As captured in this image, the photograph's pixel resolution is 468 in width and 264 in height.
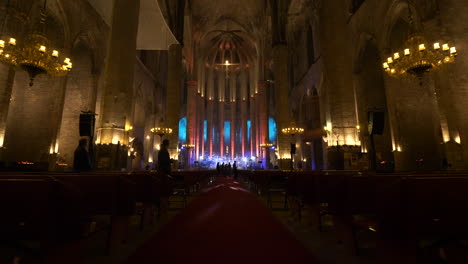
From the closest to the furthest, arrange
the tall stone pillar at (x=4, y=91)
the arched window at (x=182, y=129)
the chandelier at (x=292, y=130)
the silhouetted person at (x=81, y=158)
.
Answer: the silhouetted person at (x=81, y=158)
the tall stone pillar at (x=4, y=91)
the chandelier at (x=292, y=130)
the arched window at (x=182, y=129)

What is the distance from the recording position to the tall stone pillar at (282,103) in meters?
16.3

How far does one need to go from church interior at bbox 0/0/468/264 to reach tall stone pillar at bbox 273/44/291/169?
0.13m

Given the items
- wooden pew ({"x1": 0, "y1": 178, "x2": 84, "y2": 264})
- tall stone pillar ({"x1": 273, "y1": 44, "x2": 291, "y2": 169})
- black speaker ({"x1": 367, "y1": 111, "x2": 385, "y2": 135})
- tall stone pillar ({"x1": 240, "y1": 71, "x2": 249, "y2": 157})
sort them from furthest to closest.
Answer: tall stone pillar ({"x1": 240, "y1": 71, "x2": 249, "y2": 157}) → tall stone pillar ({"x1": 273, "y1": 44, "x2": 291, "y2": 169}) → black speaker ({"x1": 367, "y1": 111, "x2": 385, "y2": 135}) → wooden pew ({"x1": 0, "y1": 178, "x2": 84, "y2": 264})

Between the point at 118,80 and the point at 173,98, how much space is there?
8188 millimetres

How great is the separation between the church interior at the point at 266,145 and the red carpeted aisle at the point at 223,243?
0.10ft

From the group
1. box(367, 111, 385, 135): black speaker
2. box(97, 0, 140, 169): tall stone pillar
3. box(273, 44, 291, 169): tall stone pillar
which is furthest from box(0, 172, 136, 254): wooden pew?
box(273, 44, 291, 169): tall stone pillar

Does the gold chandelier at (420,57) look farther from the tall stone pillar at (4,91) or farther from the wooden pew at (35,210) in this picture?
the tall stone pillar at (4,91)

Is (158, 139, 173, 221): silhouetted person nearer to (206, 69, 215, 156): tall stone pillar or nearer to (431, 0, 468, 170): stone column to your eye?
(431, 0, 468, 170): stone column

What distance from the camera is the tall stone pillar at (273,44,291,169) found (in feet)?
53.4

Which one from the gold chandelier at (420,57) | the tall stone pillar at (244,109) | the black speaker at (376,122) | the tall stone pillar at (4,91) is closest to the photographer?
the gold chandelier at (420,57)

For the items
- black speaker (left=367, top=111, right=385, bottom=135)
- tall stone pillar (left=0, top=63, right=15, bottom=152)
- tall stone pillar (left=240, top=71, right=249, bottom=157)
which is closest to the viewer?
black speaker (left=367, top=111, right=385, bottom=135)

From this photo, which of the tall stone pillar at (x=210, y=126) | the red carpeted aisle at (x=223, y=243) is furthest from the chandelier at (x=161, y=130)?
the tall stone pillar at (x=210, y=126)

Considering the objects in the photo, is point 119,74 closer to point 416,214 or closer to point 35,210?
point 35,210

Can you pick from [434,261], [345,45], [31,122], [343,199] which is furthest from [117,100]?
[345,45]
